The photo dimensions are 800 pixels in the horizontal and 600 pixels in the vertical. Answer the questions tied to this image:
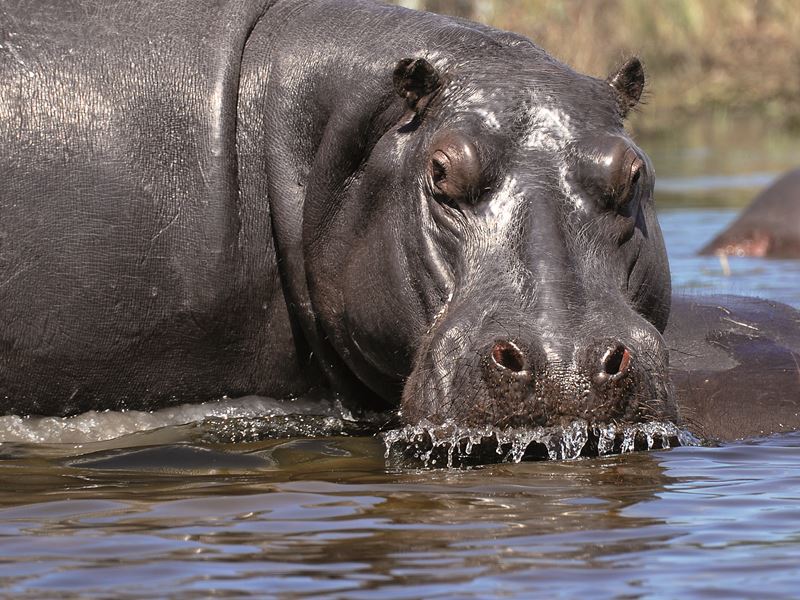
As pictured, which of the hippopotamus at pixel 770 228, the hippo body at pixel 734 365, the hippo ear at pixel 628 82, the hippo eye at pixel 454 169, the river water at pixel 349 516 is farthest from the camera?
the hippopotamus at pixel 770 228

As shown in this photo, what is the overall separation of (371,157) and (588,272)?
1.03 meters

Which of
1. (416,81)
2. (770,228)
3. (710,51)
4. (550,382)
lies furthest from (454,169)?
(710,51)

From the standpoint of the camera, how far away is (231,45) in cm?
632

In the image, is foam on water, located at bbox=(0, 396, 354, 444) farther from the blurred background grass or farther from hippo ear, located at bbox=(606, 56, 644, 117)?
the blurred background grass

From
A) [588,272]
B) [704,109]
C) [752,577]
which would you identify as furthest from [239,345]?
[704,109]

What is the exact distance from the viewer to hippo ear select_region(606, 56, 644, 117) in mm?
6168

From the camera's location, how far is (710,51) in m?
26.8

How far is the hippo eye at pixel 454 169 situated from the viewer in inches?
221

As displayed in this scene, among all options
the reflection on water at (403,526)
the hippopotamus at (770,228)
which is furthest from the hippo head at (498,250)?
the hippopotamus at (770,228)

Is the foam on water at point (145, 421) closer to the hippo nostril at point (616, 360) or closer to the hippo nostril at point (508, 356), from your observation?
the hippo nostril at point (508, 356)

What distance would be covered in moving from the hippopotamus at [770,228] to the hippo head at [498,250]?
682 cm

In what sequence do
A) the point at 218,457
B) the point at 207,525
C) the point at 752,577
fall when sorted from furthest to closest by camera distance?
the point at 218,457 → the point at 207,525 → the point at 752,577

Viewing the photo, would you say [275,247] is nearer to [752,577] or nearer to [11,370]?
[11,370]

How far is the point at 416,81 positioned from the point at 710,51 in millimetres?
21713
